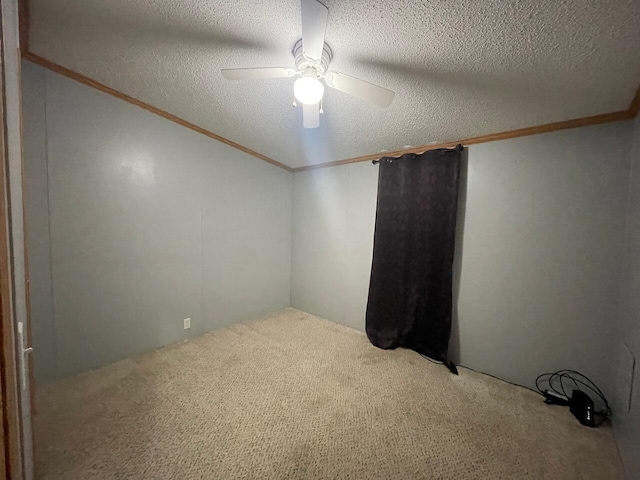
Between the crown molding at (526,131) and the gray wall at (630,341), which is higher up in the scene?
the crown molding at (526,131)

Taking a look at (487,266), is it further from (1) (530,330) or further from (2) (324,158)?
(2) (324,158)

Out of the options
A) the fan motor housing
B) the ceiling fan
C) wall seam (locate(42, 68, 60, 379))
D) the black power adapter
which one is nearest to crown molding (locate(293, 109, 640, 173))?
the ceiling fan

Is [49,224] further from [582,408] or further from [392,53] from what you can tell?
[582,408]

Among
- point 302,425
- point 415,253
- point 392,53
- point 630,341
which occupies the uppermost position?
point 392,53

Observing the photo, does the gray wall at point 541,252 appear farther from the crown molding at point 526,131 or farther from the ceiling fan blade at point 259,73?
the ceiling fan blade at point 259,73

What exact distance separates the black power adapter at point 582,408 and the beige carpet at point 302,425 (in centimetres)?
6

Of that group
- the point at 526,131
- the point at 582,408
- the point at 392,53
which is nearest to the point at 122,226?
the point at 392,53

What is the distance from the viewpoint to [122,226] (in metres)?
2.12

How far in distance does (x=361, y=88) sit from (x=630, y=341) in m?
2.09

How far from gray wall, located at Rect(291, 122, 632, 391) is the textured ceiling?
272 millimetres

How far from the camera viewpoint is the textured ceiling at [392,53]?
1.08m

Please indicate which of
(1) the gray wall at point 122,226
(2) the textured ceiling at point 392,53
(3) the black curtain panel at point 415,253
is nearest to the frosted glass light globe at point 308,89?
(2) the textured ceiling at point 392,53

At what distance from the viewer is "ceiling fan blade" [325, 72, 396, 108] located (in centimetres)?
125

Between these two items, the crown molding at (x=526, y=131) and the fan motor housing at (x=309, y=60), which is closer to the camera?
the fan motor housing at (x=309, y=60)
